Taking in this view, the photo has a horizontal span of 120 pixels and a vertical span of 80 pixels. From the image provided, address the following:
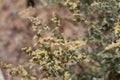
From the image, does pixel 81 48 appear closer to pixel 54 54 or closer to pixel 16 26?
pixel 54 54

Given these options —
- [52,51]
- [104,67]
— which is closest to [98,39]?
[104,67]

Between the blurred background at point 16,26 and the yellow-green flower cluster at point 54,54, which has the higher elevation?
the yellow-green flower cluster at point 54,54

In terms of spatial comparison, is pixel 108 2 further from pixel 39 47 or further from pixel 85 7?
pixel 39 47

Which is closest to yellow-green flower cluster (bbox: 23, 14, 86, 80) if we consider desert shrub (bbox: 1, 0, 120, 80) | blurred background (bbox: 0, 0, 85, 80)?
desert shrub (bbox: 1, 0, 120, 80)

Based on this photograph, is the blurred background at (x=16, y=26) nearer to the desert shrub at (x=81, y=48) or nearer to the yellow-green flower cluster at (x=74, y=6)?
the desert shrub at (x=81, y=48)

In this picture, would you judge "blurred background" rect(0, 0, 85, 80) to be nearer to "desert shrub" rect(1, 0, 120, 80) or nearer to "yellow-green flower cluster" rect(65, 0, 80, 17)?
"desert shrub" rect(1, 0, 120, 80)

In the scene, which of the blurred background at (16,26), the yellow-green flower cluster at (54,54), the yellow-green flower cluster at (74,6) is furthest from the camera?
the blurred background at (16,26)

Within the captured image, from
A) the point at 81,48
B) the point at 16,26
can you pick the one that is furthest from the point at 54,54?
the point at 16,26

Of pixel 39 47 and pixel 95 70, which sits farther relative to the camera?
pixel 95 70

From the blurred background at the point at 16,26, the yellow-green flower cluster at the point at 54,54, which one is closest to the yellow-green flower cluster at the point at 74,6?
the yellow-green flower cluster at the point at 54,54
